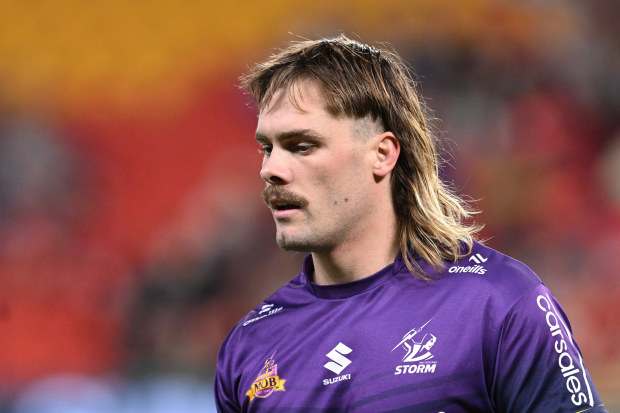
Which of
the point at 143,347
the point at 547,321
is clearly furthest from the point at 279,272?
the point at 547,321

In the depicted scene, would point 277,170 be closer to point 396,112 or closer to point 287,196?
point 287,196

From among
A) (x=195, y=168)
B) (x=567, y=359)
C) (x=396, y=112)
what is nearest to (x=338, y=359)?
(x=567, y=359)

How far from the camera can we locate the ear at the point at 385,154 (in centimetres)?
264

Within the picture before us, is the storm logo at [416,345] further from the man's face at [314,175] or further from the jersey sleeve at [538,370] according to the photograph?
the man's face at [314,175]

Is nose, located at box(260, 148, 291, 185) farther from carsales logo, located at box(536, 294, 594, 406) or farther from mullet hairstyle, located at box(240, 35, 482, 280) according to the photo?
→ carsales logo, located at box(536, 294, 594, 406)

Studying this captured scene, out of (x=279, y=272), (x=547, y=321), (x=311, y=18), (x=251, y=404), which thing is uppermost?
(x=311, y=18)

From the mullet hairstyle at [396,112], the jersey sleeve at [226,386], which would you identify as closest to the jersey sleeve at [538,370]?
the mullet hairstyle at [396,112]

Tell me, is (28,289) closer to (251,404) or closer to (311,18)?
(311,18)


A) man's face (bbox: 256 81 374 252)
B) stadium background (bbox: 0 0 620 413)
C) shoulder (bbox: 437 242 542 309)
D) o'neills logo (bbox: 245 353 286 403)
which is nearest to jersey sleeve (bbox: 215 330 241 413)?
o'neills logo (bbox: 245 353 286 403)

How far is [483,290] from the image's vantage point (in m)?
2.36

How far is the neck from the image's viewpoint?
2604mm

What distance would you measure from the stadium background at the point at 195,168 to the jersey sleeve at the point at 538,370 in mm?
4185

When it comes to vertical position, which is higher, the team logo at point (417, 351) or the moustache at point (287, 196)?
the moustache at point (287, 196)

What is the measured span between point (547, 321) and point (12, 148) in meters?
5.55
